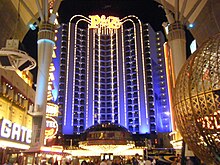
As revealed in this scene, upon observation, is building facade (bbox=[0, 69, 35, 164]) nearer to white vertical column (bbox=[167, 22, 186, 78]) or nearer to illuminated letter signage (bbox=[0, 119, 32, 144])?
illuminated letter signage (bbox=[0, 119, 32, 144])

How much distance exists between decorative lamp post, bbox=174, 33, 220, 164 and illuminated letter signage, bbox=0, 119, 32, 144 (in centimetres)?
920

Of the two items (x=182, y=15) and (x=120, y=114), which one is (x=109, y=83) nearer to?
(x=120, y=114)

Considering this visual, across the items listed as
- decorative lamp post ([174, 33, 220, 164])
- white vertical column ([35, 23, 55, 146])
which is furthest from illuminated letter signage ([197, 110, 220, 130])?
white vertical column ([35, 23, 55, 146])

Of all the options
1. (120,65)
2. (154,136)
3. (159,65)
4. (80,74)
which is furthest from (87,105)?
(159,65)

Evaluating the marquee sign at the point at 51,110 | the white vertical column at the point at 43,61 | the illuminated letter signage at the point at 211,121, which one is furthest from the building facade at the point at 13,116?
the illuminated letter signage at the point at 211,121

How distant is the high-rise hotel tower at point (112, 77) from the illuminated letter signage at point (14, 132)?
37.3 meters

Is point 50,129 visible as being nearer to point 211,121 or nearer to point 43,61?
point 43,61

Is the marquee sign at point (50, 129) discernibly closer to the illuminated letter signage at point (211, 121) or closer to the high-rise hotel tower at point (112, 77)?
the illuminated letter signage at point (211, 121)

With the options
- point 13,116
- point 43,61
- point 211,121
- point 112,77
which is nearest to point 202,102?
point 211,121

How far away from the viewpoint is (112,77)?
56.4m

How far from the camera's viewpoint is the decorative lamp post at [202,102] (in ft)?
5.41

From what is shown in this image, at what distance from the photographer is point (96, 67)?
187 feet

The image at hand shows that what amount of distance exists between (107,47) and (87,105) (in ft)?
50.0

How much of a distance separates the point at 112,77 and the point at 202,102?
180 feet
